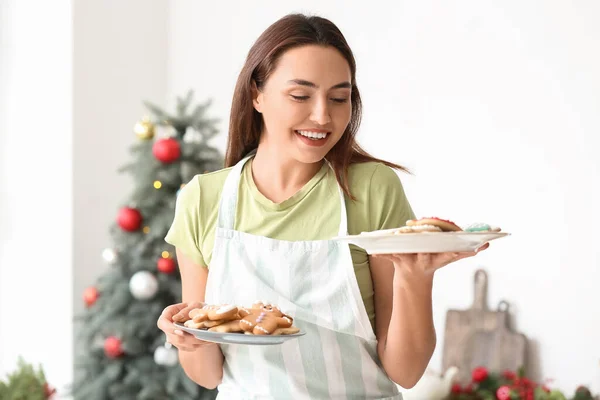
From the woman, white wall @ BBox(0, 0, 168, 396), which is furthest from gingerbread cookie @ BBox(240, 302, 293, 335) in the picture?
white wall @ BBox(0, 0, 168, 396)

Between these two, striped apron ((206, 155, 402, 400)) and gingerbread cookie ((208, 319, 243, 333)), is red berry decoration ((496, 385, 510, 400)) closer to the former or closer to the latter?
striped apron ((206, 155, 402, 400))

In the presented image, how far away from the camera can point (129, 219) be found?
11.7ft

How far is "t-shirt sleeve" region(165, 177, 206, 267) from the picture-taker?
1620 millimetres

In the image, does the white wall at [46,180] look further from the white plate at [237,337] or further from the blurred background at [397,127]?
the white plate at [237,337]

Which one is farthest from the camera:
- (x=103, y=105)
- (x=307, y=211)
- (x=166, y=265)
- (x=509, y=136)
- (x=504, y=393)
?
(x=103, y=105)

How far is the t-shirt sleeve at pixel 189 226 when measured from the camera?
162 cm

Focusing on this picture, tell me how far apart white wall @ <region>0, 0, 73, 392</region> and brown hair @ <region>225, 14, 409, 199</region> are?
304 centimetres

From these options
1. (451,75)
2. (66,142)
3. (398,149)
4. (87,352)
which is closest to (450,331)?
(398,149)

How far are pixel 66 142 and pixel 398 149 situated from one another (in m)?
1.79

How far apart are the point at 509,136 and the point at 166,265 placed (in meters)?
1.57

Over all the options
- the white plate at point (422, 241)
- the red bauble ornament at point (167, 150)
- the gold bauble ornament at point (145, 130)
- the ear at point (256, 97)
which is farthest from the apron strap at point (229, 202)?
the gold bauble ornament at point (145, 130)

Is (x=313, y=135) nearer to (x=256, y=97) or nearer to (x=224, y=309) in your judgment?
(x=256, y=97)

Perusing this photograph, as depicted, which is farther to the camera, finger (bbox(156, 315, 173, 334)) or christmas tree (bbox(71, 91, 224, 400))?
christmas tree (bbox(71, 91, 224, 400))

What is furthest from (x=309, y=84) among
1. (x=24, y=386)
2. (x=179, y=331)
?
(x=24, y=386)
